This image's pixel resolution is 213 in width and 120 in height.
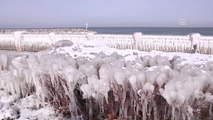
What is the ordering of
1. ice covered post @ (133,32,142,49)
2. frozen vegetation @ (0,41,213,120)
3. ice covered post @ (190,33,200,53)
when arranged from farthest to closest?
ice covered post @ (133,32,142,49) < ice covered post @ (190,33,200,53) < frozen vegetation @ (0,41,213,120)

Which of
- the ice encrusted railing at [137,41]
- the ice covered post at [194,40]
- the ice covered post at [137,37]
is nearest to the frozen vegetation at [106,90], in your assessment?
the ice encrusted railing at [137,41]

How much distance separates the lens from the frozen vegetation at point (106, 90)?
3.22 meters

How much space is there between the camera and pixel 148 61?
4.54 meters

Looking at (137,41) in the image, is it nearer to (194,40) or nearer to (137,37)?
(137,37)

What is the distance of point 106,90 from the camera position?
362cm

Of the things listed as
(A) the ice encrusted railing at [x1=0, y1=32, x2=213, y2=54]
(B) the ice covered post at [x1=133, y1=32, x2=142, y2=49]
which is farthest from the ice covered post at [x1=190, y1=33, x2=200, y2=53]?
(B) the ice covered post at [x1=133, y1=32, x2=142, y2=49]

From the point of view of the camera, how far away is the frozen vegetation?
322 centimetres

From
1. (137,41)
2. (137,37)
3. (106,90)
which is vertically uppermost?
(106,90)

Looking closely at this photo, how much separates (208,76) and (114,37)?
14390 millimetres

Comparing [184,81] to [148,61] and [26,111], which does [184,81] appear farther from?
[26,111]

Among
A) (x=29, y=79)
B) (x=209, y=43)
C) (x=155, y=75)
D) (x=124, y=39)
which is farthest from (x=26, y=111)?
(x=124, y=39)

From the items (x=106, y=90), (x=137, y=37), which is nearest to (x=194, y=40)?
(x=137, y=37)

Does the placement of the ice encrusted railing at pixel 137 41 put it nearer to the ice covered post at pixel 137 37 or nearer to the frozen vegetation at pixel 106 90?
the ice covered post at pixel 137 37

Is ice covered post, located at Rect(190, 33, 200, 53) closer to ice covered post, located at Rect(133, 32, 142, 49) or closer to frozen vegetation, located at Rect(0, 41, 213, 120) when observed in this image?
ice covered post, located at Rect(133, 32, 142, 49)
